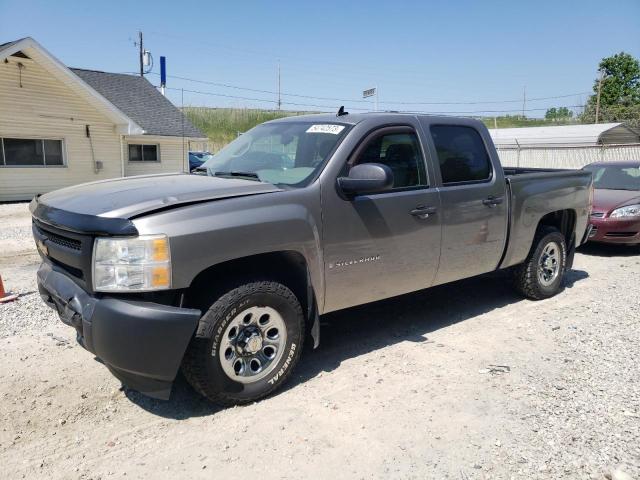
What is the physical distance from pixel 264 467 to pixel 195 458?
0.40 m

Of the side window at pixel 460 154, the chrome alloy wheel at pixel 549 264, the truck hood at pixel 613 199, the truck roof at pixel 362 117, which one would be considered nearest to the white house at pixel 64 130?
the truck roof at pixel 362 117

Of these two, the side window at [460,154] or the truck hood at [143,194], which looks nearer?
the truck hood at [143,194]

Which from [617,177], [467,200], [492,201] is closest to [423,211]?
[467,200]

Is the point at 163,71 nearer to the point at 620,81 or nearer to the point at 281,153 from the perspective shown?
the point at 281,153

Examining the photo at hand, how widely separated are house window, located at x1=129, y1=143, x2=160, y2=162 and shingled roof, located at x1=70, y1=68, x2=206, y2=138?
33.7 inches

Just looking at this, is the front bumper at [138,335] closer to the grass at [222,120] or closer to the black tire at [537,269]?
the black tire at [537,269]

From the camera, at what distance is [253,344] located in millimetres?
3453

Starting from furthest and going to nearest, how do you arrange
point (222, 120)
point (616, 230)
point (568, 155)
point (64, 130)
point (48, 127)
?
point (222, 120)
point (568, 155)
point (64, 130)
point (48, 127)
point (616, 230)

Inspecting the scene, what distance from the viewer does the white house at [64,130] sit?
A: 55.8ft

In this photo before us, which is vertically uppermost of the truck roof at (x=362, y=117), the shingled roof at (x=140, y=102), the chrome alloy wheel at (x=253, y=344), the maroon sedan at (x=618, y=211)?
the shingled roof at (x=140, y=102)

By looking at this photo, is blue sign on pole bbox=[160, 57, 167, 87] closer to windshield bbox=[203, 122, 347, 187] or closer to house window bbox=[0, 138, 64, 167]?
house window bbox=[0, 138, 64, 167]

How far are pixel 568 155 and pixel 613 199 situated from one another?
1720cm

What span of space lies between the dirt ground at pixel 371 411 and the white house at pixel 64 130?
14.5 m

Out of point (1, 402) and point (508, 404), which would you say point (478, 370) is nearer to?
point (508, 404)
